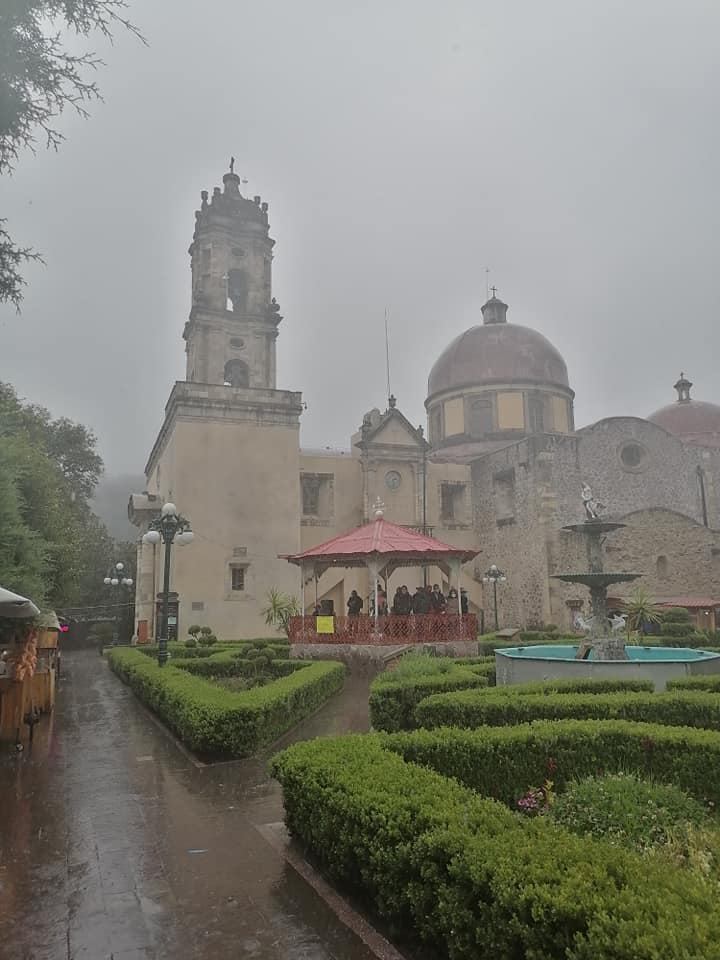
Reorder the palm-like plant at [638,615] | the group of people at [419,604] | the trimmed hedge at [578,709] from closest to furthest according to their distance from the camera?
1. the trimmed hedge at [578,709]
2. the group of people at [419,604]
3. the palm-like plant at [638,615]

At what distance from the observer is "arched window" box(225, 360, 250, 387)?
1193 inches

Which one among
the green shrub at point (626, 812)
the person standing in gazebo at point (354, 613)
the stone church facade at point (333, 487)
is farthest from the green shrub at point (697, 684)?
the stone church facade at point (333, 487)

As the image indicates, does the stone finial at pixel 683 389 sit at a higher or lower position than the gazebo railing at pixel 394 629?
higher

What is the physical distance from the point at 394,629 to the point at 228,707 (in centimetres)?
1160

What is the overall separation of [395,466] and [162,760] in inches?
1002

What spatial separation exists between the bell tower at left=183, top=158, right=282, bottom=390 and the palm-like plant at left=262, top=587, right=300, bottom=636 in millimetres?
9029

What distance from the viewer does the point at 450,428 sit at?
1489 inches

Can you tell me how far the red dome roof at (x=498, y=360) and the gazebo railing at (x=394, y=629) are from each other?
64.7 feet

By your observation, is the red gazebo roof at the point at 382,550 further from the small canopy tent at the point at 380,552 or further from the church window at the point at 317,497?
the church window at the point at 317,497

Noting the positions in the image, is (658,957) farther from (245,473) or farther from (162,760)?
(245,473)

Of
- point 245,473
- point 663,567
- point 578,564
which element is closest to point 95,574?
point 245,473

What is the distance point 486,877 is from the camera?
3086mm

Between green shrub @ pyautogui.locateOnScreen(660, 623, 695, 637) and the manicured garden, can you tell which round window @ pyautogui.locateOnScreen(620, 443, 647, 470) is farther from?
the manicured garden

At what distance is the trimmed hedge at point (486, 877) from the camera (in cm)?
253
